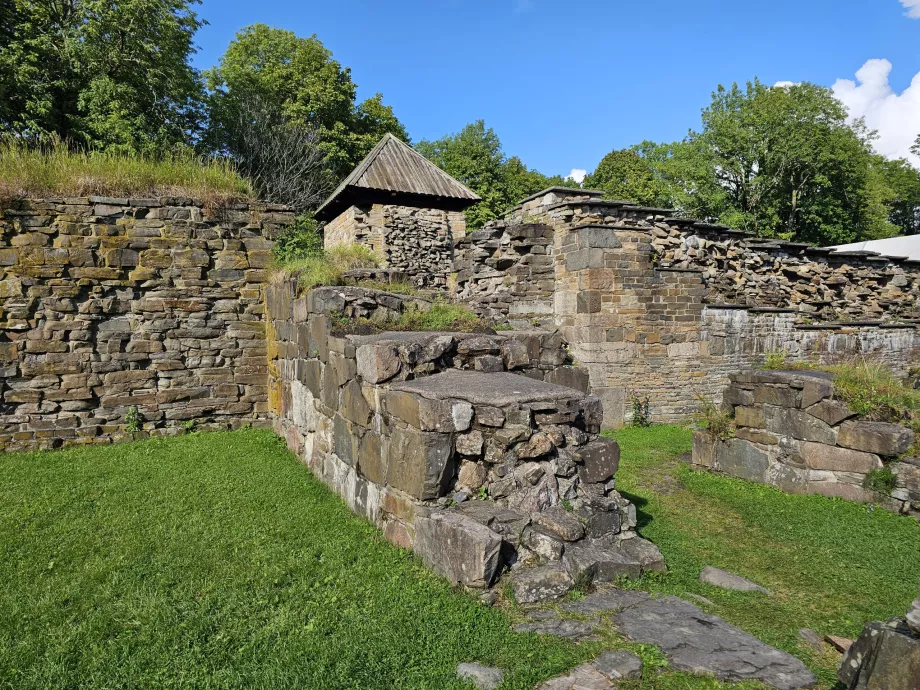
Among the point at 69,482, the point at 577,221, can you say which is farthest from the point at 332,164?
the point at 69,482

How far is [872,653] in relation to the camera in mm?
2012

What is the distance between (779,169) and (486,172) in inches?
633

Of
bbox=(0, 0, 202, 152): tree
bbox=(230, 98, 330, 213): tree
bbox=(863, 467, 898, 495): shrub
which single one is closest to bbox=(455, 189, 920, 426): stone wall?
bbox=(863, 467, 898, 495): shrub

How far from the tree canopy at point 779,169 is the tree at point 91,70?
81.8ft

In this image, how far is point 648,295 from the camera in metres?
9.82

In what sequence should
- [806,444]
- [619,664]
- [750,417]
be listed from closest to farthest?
[619,664] < [806,444] < [750,417]

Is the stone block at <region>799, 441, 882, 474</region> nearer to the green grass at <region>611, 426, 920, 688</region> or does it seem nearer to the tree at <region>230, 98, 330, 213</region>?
the green grass at <region>611, 426, 920, 688</region>

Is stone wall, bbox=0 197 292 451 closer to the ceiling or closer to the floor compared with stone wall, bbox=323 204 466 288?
closer to the floor

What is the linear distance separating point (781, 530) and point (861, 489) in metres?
1.30

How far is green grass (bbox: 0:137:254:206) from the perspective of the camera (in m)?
6.83

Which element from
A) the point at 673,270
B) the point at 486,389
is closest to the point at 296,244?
the point at 486,389

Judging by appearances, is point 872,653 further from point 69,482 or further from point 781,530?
point 69,482

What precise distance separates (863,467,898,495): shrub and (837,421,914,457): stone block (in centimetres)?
17

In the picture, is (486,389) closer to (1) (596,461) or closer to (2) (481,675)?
(1) (596,461)
